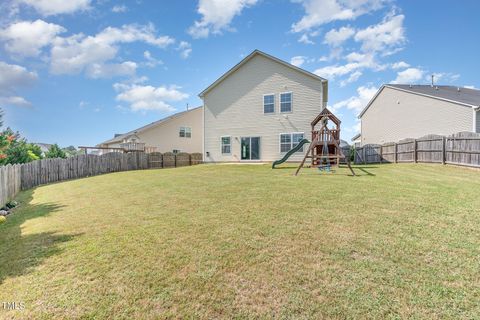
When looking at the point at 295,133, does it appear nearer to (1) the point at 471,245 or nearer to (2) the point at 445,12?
(2) the point at 445,12

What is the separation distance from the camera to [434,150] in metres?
13.1

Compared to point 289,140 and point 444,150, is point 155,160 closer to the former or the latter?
point 289,140

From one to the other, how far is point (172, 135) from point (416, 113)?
78.2ft

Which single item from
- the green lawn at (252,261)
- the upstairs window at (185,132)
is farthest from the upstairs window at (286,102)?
the upstairs window at (185,132)

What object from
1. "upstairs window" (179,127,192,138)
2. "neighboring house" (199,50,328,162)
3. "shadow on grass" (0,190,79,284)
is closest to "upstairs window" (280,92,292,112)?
"neighboring house" (199,50,328,162)

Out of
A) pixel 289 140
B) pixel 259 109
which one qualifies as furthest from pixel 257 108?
pixel 289 140

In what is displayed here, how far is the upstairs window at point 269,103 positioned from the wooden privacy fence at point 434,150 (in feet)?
29.2

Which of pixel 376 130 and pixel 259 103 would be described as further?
pixel 376 130

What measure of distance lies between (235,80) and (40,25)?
40.2 ft

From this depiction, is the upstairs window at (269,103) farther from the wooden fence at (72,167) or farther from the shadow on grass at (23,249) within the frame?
the shadow on grass at (23,249)

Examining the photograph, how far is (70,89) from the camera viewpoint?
17609 mm

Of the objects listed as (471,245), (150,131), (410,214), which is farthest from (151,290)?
(150,131)

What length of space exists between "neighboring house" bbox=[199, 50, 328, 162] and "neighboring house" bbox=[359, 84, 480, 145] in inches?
301

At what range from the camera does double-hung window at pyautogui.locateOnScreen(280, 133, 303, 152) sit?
56.3 feet
